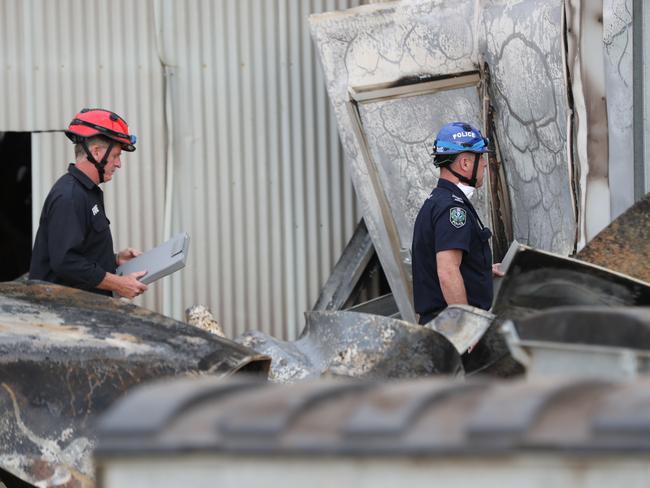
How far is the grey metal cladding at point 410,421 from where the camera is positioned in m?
2.13

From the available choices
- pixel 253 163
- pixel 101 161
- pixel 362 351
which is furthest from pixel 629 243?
pixel 253 163

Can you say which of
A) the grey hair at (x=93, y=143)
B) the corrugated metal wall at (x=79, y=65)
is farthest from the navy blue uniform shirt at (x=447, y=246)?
the corrugated metal wall at (x=79, y=65)

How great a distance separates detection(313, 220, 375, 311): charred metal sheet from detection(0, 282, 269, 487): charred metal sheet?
2994 millimetres

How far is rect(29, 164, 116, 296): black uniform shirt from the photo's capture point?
571 cm

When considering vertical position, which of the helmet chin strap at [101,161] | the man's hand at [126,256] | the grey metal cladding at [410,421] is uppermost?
the helmet chin strap at [101,161]

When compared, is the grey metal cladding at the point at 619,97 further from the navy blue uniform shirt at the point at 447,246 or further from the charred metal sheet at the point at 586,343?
the charred metal sheet at the point at 586,343

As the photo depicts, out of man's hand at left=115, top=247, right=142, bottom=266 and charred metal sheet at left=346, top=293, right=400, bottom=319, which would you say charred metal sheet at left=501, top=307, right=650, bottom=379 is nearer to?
man's hand at left=115, top=247, right=142, bottom=266

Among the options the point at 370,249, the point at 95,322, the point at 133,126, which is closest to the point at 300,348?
the point at 95,322

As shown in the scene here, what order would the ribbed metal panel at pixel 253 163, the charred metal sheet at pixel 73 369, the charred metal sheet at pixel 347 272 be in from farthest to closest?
the ribbed metal panel at pixel 253 163, the charred metal sheet at pixel 347 272, the charred metal sheet at pixel 73 369

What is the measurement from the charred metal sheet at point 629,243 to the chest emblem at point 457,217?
586mm

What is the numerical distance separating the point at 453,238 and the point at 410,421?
364cm

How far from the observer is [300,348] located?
204 inches

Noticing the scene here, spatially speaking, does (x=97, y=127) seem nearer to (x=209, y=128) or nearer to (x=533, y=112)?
(x=209, y=128)

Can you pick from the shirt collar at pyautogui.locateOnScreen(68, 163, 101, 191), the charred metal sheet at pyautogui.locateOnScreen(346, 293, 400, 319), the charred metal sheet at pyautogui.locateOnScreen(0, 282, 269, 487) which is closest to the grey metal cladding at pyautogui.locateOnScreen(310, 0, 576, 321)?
the charred metal sheet at pyautogui.locateOnScreen(346, 293, 400, 319)
